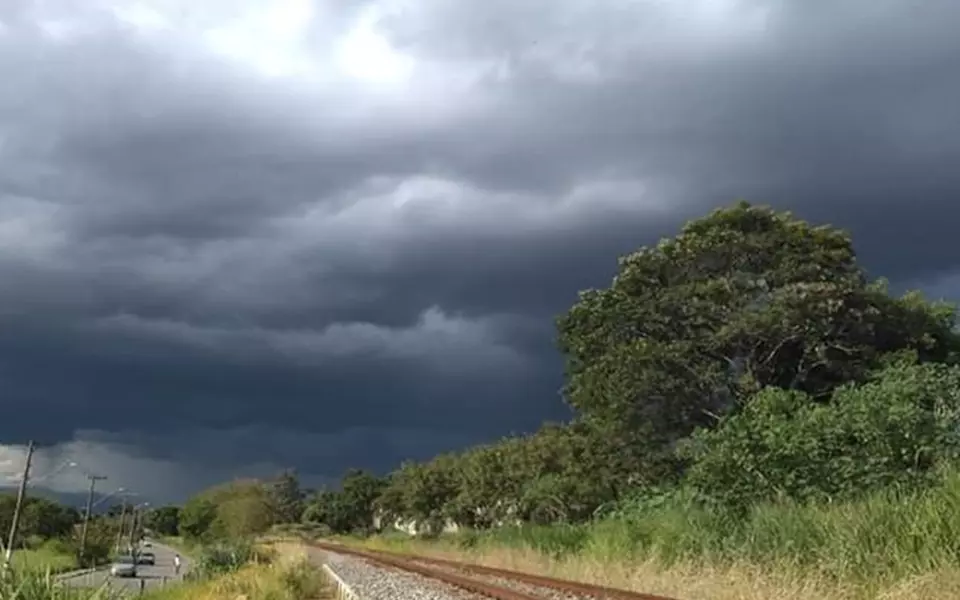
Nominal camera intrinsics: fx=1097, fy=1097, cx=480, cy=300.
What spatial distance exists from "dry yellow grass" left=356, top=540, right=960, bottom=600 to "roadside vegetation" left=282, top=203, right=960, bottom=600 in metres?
0.05

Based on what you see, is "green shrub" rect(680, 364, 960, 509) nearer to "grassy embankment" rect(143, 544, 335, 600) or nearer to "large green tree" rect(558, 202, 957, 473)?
"large green tree" rect(558, 202, 957, 473)

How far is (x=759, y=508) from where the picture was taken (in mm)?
20906

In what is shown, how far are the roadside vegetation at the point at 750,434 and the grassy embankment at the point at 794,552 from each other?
5 centimetres

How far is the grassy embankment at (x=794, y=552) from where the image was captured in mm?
13500

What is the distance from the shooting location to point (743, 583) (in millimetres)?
15477

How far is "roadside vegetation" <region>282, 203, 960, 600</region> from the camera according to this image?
15.7 meters

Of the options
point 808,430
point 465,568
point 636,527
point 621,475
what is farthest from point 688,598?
point 621,475

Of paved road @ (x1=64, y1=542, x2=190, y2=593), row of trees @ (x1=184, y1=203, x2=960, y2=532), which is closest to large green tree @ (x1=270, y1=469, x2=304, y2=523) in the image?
paved road @ (x1=64, y1=542, x2=190, y2=593)

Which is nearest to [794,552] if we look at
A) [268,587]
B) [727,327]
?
[268,587]

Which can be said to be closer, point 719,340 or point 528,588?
point 528,588

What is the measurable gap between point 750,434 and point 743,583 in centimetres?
1656

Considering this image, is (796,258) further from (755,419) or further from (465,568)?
(465,568)

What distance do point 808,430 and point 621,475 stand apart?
16462 mm

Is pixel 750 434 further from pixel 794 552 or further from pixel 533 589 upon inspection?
pixel 794 552
